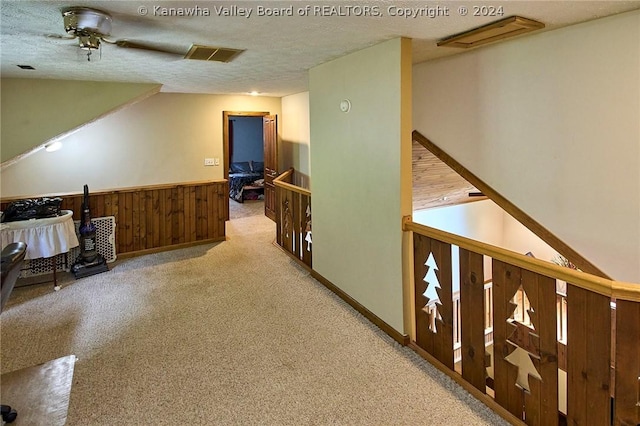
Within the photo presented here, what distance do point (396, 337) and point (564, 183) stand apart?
1.66m

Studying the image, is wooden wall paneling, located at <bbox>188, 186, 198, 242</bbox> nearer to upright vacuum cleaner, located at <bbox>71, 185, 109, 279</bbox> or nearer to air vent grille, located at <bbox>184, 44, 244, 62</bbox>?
upright vacuum cleaner, located at <bbox>71, 185, 109, 279</bbox>

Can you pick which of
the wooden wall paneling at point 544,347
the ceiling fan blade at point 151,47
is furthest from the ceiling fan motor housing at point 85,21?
Answer: the wooden wall paneling at point 544,347

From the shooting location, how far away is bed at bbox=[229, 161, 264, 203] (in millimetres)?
9359

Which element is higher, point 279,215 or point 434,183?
point 434,183

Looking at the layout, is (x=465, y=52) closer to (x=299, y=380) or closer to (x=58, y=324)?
(x=299, y=380)

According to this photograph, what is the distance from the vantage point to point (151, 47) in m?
2.89

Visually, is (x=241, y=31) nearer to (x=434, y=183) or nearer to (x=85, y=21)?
(x=85, y=21)

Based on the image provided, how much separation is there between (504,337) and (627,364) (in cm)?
59

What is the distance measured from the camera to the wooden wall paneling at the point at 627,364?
5.21 feet

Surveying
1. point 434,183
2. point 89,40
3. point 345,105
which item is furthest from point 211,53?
point 434,183

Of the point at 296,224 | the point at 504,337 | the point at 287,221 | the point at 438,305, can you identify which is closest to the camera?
the point at 504,337

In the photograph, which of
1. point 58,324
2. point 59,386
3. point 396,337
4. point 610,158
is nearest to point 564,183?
point 610,158

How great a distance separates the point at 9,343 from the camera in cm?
296

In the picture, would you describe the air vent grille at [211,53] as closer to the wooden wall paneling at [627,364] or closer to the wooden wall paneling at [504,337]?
the wooden wall paneling at [504,337]
